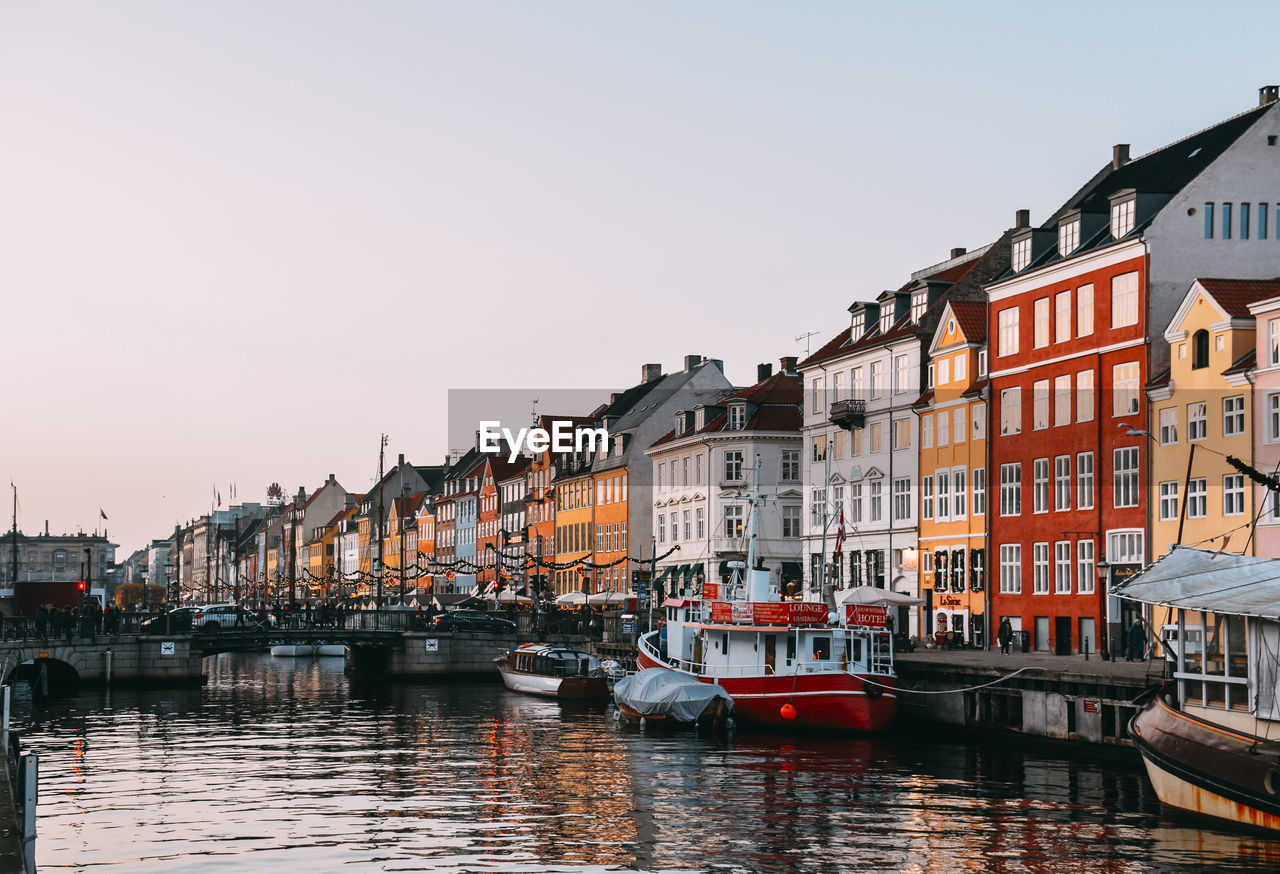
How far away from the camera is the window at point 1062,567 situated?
67.6 metres

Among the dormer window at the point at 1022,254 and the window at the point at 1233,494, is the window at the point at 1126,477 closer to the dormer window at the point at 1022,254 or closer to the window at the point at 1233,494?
the window at the point at 1233,494

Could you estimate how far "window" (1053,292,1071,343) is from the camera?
68.7 m

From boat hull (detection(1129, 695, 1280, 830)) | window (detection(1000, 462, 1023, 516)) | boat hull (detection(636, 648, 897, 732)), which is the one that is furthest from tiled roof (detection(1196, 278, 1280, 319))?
boat hull (detection(1129, 695, 1280, 830))

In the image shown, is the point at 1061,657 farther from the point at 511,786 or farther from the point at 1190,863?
the point at 1190,863

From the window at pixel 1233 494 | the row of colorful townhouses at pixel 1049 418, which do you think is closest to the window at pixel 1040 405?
the row of colorful townhouses at pixel 1049 418

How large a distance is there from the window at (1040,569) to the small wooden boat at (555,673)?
1900 cm

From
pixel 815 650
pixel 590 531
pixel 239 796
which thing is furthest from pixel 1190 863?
pixel 590 531

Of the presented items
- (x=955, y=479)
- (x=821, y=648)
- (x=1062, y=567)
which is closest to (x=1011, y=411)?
(x=955, y=479)

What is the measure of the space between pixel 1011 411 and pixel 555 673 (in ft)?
77.7

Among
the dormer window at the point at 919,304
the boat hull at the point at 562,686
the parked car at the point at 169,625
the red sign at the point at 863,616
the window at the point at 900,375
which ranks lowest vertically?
the boat hull at the point at 562,686

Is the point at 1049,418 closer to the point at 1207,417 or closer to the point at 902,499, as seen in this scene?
the point at 1207,417

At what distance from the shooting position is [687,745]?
52125 millimetres

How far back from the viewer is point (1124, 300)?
65.1 metres

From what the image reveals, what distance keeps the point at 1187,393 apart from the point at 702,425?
48513 millimetres
